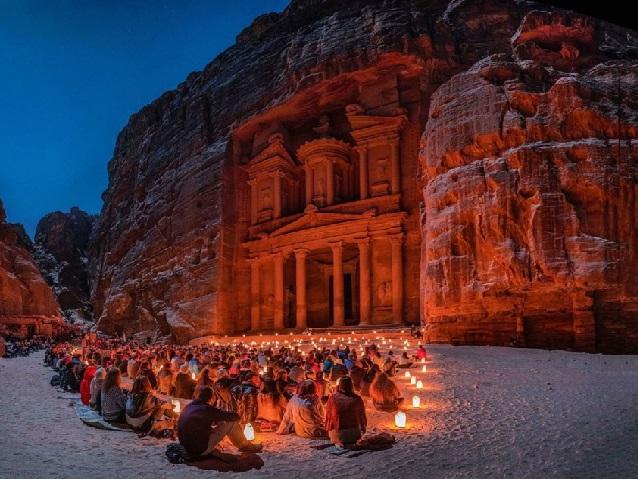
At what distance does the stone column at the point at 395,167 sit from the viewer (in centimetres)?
3728

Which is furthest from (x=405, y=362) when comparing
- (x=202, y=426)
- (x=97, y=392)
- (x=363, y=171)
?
(x=363, y=171)

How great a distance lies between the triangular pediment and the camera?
37469 mm

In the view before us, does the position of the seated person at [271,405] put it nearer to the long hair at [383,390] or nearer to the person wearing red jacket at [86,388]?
the long hair at [383,390]

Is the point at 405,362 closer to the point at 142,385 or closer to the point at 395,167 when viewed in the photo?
the point at 142,385

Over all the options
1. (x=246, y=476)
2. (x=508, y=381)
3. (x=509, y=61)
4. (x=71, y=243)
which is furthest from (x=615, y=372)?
(x=71, y=243)

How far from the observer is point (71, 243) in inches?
3580

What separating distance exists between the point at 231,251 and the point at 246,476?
3675 centimetres

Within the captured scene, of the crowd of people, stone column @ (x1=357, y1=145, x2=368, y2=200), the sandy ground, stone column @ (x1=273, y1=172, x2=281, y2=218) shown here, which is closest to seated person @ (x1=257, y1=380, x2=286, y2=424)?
the crowd of people

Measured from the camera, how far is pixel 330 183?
40.4 meters

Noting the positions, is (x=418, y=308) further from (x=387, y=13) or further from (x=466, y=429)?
(x=466, y=429)

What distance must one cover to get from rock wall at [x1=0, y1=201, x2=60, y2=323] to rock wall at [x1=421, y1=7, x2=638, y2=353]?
146ft

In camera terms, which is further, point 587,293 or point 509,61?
point 509,61

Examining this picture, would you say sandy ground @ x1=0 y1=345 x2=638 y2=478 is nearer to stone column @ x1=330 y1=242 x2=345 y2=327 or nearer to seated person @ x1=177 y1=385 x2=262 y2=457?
seated person @ x1=177 y1=385 x2=262 y2=457

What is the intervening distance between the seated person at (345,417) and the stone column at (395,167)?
95.3ft
